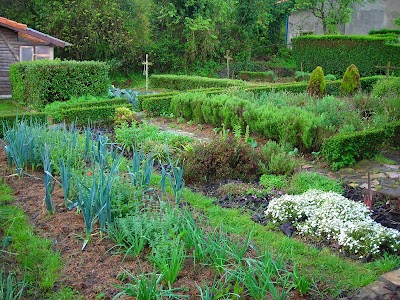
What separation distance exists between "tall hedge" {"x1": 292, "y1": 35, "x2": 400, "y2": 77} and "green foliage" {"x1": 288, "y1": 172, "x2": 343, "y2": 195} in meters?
17.0

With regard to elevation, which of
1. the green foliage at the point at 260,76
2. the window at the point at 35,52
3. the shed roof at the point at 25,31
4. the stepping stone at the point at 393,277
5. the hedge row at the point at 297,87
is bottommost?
the stepping stone at the point at 393,277

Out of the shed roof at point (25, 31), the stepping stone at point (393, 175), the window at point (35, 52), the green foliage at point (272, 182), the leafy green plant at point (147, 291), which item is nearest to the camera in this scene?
the leafy green plant at point (147, 291)

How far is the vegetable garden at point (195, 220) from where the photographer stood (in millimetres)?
3887

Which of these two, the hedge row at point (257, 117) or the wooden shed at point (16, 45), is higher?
the wooden shed at point (16, 45)

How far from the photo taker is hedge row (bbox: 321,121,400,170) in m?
8.08

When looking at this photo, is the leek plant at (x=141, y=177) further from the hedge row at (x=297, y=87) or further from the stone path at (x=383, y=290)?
the hedge row at (x=297, y=87)

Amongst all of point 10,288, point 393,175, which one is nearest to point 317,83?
point 393,175

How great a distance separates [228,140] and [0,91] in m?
12.9

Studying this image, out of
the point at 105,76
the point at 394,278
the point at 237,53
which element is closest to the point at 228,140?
the point at 394,278

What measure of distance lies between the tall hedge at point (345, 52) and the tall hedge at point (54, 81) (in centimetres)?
1326

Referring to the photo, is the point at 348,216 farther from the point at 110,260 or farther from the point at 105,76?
the point at 105,76

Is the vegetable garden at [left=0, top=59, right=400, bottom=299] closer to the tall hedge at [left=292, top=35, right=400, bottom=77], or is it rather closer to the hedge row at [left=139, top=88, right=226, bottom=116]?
the hedge row at [left=139, top=88, right=226, bottom=116]

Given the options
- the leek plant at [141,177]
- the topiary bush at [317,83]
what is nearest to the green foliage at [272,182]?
the leek plant at [141,177]

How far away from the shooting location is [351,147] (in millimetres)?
8195
